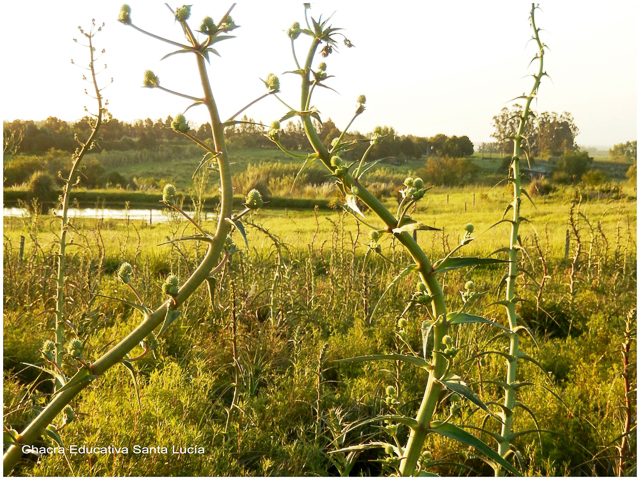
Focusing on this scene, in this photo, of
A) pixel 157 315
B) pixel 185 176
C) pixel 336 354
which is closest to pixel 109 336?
pixel 336 354

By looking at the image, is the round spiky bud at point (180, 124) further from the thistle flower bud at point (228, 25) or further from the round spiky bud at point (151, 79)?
the thistle flower bud at point (228, 25)

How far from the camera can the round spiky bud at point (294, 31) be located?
85 centimetres

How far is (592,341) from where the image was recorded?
4004mm

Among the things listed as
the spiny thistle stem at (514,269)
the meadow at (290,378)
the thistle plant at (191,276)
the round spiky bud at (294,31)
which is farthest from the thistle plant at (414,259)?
the spiny thistle stem at (514,269)

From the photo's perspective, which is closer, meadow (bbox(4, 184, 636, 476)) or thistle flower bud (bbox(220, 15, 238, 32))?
thistle flower bud (bbox(220, 15, 238, 32))

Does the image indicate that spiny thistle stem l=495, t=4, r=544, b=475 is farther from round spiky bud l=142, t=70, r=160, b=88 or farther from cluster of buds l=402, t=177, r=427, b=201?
round spiky bud l=142, t=70, r=160, b=88

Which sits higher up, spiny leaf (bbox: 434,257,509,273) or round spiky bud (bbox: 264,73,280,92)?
round spiky bud (bbox: 264,73,280,92)

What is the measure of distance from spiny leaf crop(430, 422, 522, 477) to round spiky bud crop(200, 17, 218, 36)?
0.73 metres

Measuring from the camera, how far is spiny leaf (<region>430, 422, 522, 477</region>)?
726 millimetres

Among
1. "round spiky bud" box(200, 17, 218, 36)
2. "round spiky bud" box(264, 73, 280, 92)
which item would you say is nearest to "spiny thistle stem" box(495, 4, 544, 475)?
"round spiky bud" box(264, 73, 280, 92)

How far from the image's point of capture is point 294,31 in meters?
0.85

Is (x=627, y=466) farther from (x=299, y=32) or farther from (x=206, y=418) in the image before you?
(x=299, y=32)

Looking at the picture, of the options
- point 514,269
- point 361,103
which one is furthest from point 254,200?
point 514,269

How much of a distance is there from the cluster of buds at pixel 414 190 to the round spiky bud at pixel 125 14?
530mm
